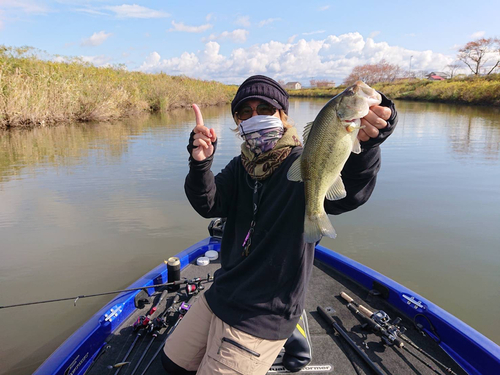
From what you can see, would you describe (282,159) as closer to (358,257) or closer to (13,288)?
(358,257)

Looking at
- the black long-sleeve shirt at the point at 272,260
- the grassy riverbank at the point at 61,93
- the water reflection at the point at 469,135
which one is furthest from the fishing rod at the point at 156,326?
the grassy riverbank at the point at 61,93

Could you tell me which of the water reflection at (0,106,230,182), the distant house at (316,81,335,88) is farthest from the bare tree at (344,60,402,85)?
the distant house at (316,81,335,88)

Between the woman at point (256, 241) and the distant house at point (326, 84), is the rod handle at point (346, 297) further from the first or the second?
the distant house at point (326, 84)

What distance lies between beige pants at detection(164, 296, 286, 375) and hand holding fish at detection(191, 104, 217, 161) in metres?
1.08

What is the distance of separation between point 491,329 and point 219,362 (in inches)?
149

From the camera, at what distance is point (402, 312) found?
10.6 feet

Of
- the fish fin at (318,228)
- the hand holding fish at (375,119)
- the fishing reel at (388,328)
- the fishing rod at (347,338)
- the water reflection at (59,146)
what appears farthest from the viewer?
the water reflection at (59,146)

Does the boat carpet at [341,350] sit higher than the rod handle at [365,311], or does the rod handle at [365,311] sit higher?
the rod handle at [365,311]

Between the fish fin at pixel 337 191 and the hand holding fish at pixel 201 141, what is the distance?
33.5 inches

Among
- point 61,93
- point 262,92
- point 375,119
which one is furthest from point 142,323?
point 61,93

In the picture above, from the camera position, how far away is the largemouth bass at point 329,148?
141 cm

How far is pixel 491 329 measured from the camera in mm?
3896

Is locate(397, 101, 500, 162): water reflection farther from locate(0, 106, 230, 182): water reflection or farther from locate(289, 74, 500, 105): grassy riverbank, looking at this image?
locate(0, 106, 230, 182): water reflection

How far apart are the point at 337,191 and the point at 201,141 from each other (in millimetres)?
907
